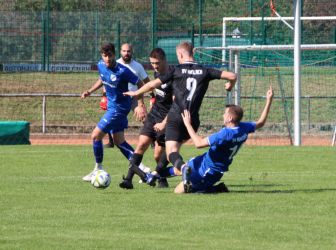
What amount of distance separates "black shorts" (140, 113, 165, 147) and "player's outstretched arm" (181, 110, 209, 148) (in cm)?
124

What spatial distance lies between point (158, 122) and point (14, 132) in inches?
460

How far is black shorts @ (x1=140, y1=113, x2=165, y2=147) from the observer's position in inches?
550

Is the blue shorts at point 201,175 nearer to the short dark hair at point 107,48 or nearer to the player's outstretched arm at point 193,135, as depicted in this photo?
the player's outstretched arm at point 193,135

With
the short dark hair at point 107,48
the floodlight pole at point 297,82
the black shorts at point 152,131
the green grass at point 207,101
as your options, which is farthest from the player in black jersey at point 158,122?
the green grass at point 207,101

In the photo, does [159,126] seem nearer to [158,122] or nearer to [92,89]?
[158,122]

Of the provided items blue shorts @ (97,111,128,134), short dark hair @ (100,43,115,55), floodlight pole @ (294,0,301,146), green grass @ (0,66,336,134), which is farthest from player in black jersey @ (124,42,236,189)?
green grass @ (0,66,336,134)

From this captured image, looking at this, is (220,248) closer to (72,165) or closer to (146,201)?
(146,201)

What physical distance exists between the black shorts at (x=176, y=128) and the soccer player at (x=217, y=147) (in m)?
0.39

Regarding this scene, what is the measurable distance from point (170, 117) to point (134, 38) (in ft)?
70.8

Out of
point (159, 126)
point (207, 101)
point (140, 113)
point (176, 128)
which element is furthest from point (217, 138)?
point (207, 101)

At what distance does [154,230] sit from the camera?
962 centimetres

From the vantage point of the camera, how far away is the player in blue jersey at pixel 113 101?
14758 mm

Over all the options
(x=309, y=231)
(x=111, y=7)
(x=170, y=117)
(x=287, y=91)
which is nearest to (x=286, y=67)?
(x=287, y=91)

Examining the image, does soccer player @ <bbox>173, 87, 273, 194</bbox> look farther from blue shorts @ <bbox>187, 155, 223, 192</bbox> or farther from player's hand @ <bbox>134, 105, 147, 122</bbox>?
player's hand @ <bbox>134, 105, 147, 122</bbox>
